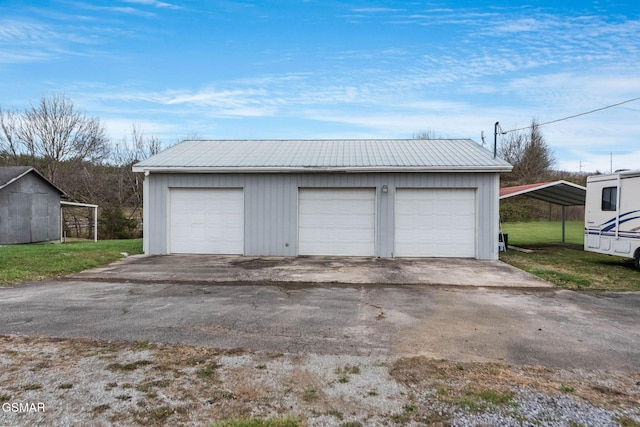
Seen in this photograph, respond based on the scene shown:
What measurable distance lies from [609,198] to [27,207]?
79.4 feet

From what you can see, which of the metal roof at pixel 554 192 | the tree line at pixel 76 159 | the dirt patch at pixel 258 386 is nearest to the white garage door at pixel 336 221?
the metal roof at pixel 554 192

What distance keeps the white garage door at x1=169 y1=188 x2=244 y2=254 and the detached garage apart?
0.03 metres

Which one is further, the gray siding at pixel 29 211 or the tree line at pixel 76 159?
the tree line at pixel 76 159

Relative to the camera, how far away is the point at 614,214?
33.3 ft

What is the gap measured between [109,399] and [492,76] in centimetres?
1602

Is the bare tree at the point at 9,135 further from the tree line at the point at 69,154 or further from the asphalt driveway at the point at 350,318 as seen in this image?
the asphalt driveway at the point at 350,318

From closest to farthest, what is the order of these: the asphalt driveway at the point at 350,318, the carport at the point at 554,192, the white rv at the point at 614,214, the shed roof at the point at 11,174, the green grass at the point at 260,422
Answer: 1. the green grass at the point at 260,422
2. the asphalt driveway at the point at 350,318
3. the white rv at the point at 614,214
4. the carport at the point at 554,192
5. the shed roof at the point at 11,174

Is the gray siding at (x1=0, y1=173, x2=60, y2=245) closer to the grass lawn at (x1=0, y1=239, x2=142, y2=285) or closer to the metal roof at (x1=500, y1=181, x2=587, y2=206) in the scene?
the grass lawn at (x1=0, y1=239, x2=142, y2=285)

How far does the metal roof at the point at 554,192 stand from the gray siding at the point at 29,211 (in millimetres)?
21231

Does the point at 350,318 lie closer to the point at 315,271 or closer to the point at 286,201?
the point at 315,271

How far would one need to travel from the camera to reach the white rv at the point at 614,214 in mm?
9570

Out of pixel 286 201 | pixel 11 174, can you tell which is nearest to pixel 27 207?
pixel 11 174

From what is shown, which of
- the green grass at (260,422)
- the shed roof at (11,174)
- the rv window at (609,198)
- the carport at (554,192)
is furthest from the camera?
the shed roof at (11,174)

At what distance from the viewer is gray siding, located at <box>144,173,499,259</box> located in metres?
11.1
